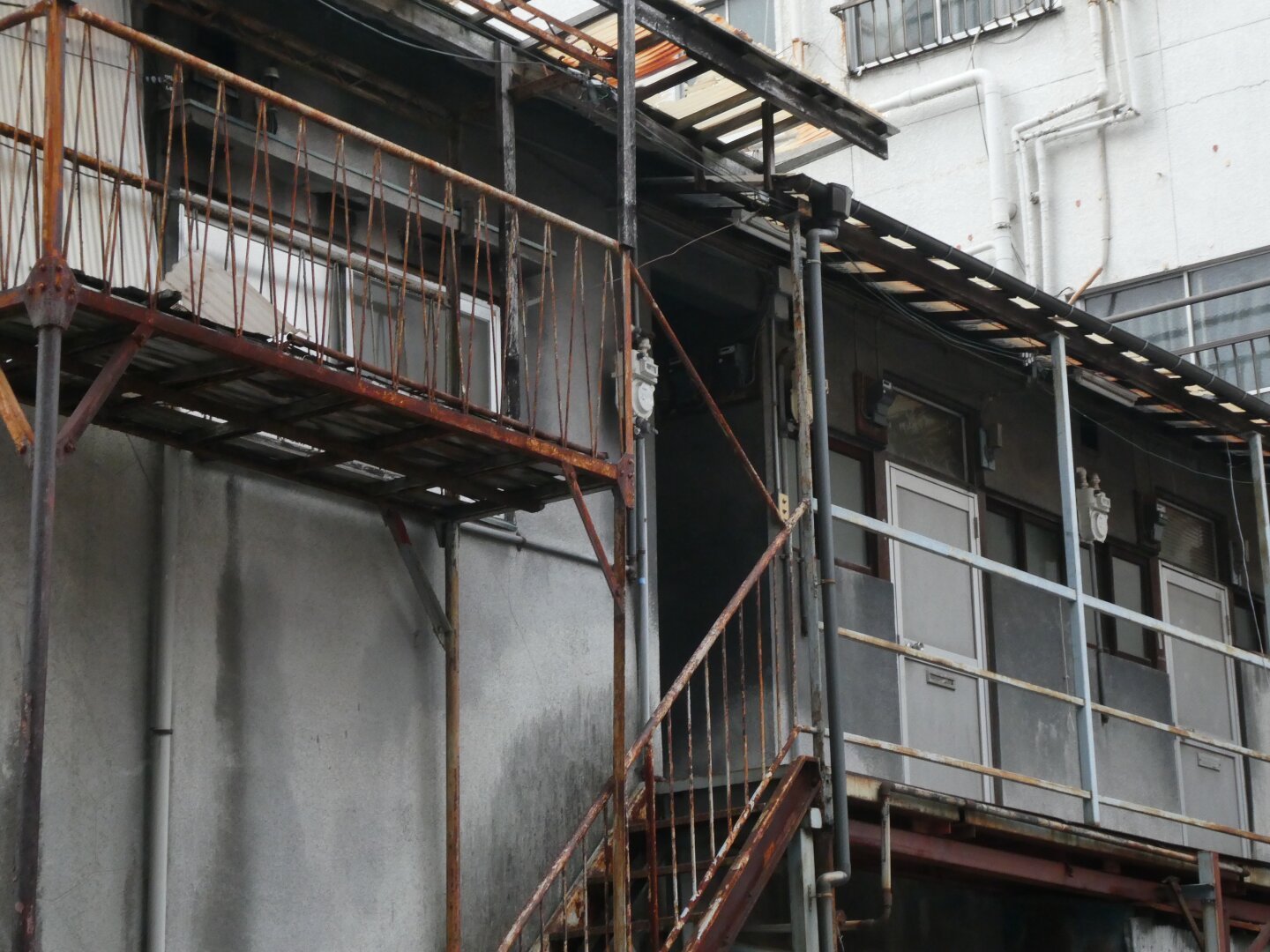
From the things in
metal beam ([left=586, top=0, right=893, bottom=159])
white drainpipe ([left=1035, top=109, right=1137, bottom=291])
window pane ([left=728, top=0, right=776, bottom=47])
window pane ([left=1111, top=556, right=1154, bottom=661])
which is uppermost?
window pane ([left=728, top=0, right=776, bottom=47])

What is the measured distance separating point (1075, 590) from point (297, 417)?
17.8 feet

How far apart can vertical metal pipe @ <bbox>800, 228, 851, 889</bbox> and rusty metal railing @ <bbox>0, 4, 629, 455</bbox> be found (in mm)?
1088

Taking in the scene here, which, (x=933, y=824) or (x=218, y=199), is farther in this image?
(x=933, y=824)

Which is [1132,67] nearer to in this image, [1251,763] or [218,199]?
[1251,763]

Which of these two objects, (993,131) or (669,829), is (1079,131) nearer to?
(993,131)

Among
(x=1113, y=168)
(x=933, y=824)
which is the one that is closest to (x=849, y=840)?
(x=933, y=824)

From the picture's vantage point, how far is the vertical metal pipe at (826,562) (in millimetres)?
9703

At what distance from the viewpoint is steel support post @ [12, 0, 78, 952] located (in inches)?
245

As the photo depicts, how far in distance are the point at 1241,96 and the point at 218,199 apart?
11.9 metres

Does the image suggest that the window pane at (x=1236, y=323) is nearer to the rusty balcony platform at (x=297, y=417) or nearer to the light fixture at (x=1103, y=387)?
the light fixture at (x=1103, y=387)

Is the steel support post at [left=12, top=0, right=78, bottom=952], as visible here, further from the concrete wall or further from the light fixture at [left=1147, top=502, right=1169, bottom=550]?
the light fixture at [left=1147, top=502, right=1169, bottom=550]

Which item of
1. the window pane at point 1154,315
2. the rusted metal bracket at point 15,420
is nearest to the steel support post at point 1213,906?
the window pane at point 1154,315

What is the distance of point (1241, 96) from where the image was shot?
A: 712 inches

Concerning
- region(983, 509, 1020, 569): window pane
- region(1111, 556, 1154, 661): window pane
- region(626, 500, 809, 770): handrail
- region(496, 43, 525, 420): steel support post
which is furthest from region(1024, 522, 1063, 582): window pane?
region(496, 43, 525, 420): steel support post
